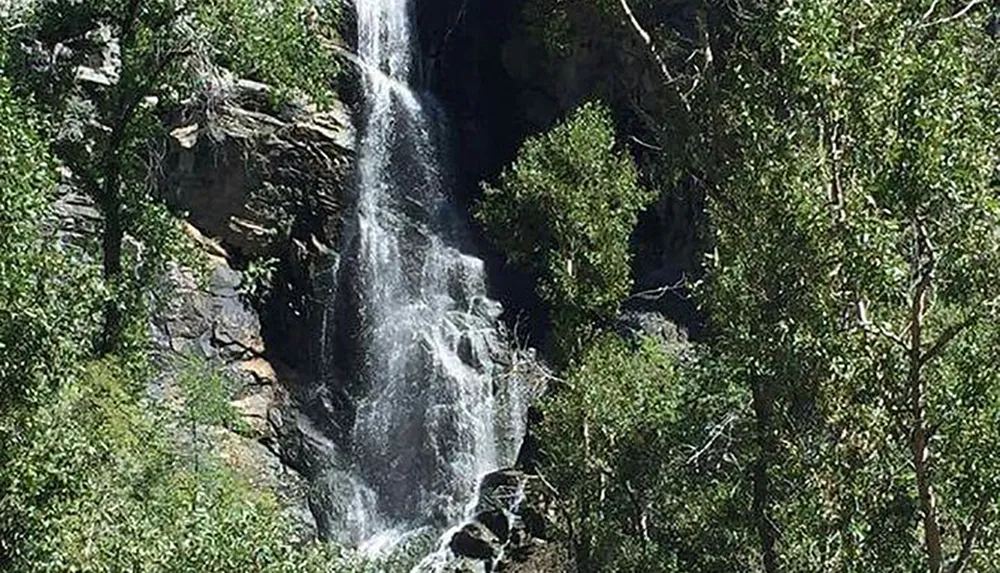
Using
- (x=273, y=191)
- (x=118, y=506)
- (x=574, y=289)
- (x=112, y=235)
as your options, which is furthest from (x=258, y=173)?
(x=118, y=506)

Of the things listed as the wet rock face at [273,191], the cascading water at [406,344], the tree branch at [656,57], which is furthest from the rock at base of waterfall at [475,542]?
the tree branch at [656,57]

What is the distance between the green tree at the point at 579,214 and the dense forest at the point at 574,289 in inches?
2.5

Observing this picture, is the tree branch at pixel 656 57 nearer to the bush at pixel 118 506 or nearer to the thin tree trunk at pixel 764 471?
the thin tree trunk at pixel 764 471

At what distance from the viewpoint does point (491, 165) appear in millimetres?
33438

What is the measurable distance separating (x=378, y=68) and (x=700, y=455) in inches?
758

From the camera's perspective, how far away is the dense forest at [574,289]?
10.2 m

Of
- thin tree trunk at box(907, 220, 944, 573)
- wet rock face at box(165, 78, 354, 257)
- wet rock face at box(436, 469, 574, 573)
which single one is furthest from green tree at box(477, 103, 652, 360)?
thin tree trunk at box(907, 220, 944, 573)

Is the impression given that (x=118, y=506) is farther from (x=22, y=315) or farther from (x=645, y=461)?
(x=645, y=461)

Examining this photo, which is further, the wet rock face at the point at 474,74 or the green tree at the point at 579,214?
the wet rock face at the point at 474,74

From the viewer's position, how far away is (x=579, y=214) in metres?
23.3

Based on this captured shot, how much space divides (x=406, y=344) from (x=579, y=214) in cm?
794

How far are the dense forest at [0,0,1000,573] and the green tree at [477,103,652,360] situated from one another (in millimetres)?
64

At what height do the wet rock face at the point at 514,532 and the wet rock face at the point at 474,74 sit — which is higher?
the wet rock face at the point at 474,74

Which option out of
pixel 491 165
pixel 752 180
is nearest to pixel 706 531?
pixel 752 180
